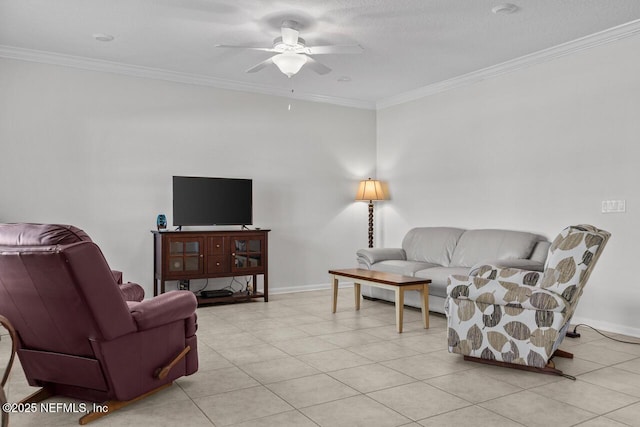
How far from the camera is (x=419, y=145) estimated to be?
6.71m

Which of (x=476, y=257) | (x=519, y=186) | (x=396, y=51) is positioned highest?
(x=396, y=51)

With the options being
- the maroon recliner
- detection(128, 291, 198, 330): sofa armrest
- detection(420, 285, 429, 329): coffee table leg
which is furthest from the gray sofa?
the maroon recliner

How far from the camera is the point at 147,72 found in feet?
18.7

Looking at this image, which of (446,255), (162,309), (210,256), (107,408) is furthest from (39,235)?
(446,255)

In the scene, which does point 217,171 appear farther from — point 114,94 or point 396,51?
point 396,51

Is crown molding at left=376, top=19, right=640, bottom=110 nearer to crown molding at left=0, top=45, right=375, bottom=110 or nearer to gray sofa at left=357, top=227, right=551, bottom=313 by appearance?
crown molding at left=0, top=45, right=375, bottom=110

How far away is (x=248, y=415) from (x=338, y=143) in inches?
197

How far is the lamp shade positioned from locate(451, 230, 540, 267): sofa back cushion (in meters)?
1.58

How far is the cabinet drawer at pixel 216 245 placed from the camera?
5629mm

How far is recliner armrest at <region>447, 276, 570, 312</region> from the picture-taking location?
10.4 ft

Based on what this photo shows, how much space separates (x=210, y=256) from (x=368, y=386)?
305 cm

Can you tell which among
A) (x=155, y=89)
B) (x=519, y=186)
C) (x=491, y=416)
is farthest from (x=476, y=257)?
(x=155, y=89)

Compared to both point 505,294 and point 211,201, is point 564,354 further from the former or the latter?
point 211,201

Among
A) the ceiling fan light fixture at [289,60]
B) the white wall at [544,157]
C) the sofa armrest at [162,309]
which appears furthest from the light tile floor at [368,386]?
the ceiling fan light fixture at [289,60]
